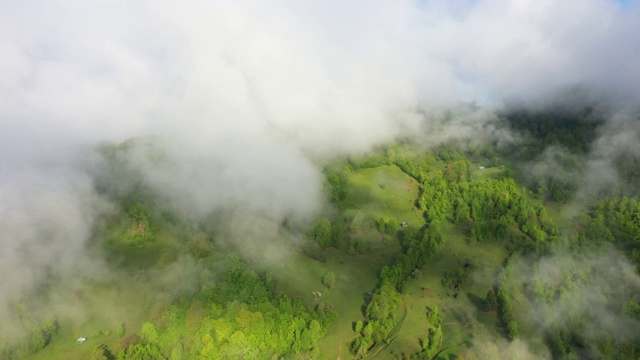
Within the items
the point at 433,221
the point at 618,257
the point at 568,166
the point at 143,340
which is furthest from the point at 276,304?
the point at 568,166

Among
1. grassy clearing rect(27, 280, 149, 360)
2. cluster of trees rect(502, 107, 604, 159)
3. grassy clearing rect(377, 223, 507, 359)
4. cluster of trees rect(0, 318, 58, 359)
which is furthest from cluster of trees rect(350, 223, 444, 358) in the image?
cluster of trees rect(502, 107, 604, 159)

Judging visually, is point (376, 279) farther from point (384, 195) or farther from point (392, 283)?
point (384, 195)

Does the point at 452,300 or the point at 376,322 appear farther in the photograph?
the point at 452,300

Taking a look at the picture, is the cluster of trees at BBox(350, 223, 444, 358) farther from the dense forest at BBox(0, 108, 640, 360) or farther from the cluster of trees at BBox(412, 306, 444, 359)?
the cluster of trees at BBox(412, 306, 444, 359)

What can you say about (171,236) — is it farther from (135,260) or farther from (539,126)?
(539,126)

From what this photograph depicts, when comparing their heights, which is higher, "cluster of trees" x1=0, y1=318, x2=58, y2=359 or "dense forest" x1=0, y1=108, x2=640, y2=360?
"dense forest" x1=0, y1=108, x2=640, y2=360

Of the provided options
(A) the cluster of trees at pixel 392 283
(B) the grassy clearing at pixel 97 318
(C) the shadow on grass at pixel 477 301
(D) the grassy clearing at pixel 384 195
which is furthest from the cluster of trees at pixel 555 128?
(B) the grassy clearing at pixel 97 318

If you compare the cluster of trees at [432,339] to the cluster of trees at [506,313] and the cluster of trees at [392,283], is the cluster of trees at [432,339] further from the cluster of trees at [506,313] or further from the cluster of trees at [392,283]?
the cluster of trees at [506,313]

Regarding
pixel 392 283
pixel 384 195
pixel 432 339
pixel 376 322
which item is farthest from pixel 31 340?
pixel 384 195
